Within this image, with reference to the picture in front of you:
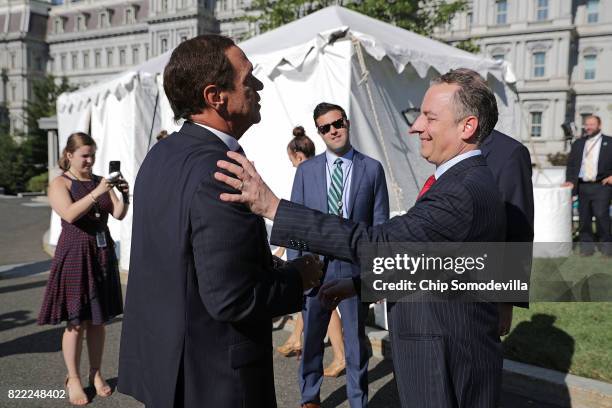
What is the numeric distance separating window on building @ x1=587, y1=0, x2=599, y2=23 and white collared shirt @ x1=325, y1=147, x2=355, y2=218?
52.2 metres

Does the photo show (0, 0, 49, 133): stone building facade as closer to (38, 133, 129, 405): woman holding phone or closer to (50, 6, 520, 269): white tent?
(50, 6, 520, 269): white tent

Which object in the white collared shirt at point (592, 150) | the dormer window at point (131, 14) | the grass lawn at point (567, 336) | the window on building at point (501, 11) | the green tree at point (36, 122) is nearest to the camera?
the grass lawn at point (567, 336)

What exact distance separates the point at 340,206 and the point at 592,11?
52.7 metres

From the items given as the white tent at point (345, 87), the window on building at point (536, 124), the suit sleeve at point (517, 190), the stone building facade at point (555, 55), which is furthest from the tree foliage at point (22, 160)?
the window on building at point (536, 124)

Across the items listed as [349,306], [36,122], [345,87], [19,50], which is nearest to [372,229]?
[349,306]

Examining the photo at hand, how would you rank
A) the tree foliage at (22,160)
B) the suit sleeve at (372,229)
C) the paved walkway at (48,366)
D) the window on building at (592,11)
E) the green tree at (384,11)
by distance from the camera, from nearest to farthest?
the suit sleeve at (372,229) < the paved walkway at (48,366) < the green tree at (384,11) < the tree foliage at (22,160) < the window on building at (592,11)

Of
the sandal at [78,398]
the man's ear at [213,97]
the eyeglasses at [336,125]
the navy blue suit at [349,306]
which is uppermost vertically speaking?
the eyeglasses at [336,125]

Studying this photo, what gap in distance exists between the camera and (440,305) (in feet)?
6.32

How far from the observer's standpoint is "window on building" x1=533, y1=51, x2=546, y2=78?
156 feet

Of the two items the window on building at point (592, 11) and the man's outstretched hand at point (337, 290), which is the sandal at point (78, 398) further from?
the window on building at point (592, 11)

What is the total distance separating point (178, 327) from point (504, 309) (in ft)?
6.23

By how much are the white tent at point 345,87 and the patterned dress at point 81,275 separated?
3665 millimetres

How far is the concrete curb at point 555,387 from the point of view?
12.6 ft

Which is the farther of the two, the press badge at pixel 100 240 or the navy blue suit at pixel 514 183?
the press badge at pixel 100 240
